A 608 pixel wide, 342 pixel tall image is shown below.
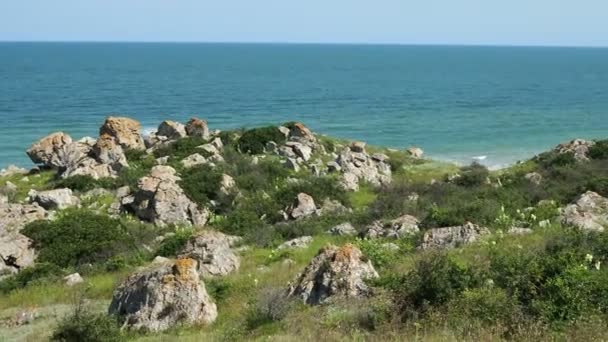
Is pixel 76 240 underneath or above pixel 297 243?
underneath

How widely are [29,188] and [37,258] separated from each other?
13.1 meters

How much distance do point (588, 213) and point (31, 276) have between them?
1733 cm

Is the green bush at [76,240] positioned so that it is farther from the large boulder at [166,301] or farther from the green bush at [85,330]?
the green bush at [85,330]

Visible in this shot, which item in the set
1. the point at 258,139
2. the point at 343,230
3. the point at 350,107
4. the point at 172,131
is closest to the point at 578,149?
the point at 258,139

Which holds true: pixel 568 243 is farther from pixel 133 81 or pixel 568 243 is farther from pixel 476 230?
pixel 133 81

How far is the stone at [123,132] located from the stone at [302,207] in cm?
1541

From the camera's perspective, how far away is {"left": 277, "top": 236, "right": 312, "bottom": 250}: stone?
70.7 feet

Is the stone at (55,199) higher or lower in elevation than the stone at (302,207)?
lower

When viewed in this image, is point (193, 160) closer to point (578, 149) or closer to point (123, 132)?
point (123, 132)

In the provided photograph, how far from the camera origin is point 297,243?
21.9 meters

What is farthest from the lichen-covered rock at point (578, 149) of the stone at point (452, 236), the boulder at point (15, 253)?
the boulder at point (15, 253)

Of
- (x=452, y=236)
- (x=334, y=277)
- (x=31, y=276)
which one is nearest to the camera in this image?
(x=334, y=277)

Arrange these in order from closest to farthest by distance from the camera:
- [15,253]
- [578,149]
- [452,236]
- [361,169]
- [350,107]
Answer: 1. [452,236]
2. [15,253]
3. [361,169]
4. [578,149]
5. [350,107]

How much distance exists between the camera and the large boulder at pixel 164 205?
90.2 ft
